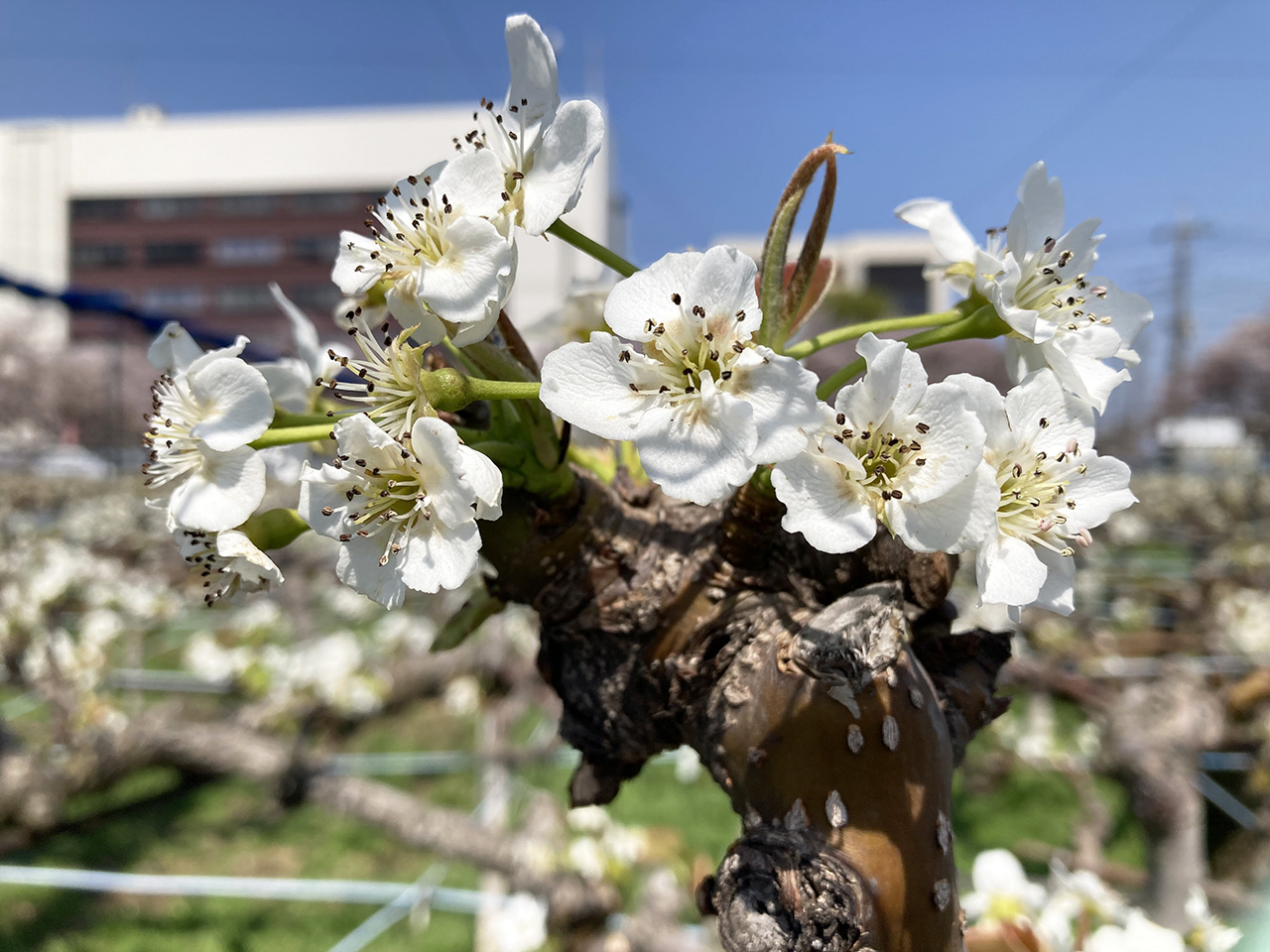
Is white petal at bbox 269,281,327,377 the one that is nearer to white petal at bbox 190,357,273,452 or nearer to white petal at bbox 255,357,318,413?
white petal at bbox 255,357,318,413

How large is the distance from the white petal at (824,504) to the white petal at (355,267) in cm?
33

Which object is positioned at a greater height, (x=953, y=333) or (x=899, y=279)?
(x=899, y=279)

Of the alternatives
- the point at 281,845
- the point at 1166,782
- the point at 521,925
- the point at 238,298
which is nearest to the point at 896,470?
the point at 521,925


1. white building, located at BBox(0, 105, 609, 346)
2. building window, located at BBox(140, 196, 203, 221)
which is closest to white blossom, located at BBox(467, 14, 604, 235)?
white building, located at BBox(0, 105, 609, 346)

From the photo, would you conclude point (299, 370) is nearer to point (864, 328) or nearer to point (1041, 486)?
point (864, 328)

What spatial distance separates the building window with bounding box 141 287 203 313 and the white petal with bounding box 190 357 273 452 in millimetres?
31774

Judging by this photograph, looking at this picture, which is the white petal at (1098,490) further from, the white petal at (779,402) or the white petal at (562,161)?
the white petal at (562,161)

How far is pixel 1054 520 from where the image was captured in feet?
1.73

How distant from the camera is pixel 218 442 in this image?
19.9 inches

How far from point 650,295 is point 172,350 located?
40 centimetres

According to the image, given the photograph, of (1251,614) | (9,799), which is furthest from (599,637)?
(1251,614)

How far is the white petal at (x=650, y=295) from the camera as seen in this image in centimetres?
49

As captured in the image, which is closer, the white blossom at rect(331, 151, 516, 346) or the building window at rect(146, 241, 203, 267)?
the white blossom at rect(331, 151, 516, 346)

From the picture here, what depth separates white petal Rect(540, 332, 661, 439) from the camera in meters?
0.48
